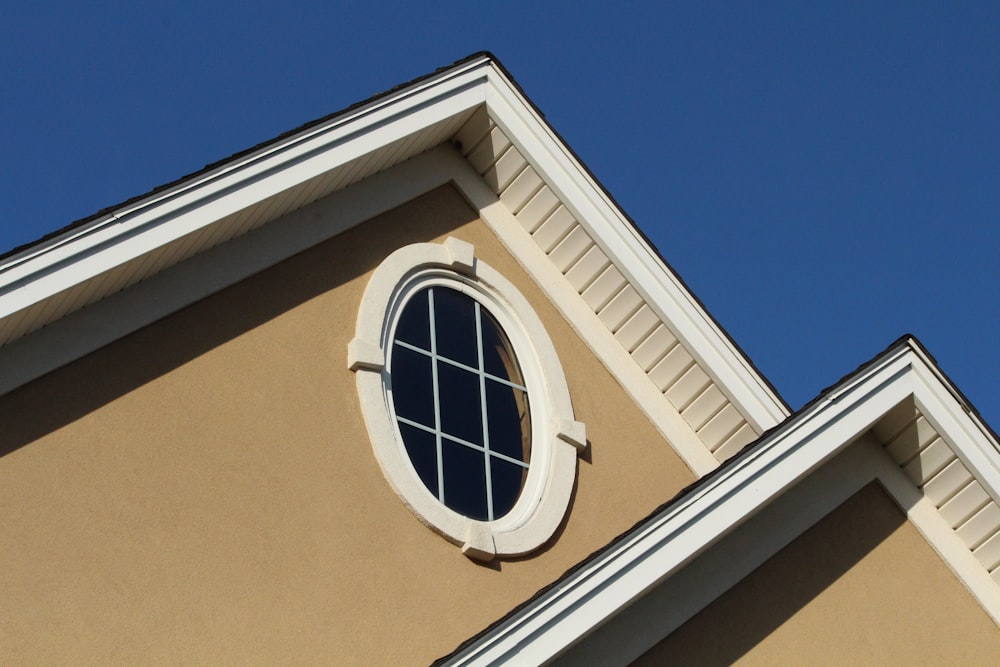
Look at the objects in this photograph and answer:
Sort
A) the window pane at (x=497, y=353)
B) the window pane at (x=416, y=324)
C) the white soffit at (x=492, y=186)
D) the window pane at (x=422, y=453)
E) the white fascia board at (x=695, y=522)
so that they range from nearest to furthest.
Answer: the white fascia board at (x=695, y=522) → the white soffit at (x=492, y=186) → the window pane at (x=422, y=453) → the window pane at (x=416, y=324) → the window pane at (x=497, y=353)

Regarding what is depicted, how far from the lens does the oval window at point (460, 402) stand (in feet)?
27.6

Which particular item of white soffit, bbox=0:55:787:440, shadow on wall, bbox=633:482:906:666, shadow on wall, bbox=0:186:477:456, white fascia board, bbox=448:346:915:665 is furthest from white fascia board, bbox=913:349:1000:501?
shadow on wall, bbox=0:186:477:456

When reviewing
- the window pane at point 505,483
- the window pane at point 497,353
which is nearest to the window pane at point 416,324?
the window pane at point 497,353

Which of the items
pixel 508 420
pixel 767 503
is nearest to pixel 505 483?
pixel 508 420

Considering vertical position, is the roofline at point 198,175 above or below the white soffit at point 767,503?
above

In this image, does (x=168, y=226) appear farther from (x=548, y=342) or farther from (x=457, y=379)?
(x=548, y=342)

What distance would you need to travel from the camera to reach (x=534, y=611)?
618cm

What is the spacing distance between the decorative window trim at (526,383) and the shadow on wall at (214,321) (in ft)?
0.57

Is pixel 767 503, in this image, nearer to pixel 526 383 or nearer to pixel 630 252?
pixel 526 383

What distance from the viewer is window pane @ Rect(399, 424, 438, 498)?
8.30m

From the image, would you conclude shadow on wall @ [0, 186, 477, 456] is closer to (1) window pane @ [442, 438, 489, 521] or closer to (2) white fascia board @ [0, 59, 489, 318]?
(2) white fascia board @ [0, 59, 489, 318]

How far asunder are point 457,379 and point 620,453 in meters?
1.24

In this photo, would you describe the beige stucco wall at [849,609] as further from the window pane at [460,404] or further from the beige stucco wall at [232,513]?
the window pane at [460,404]

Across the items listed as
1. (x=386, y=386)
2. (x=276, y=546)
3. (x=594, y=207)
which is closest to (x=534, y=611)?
(x=276, y=546)
